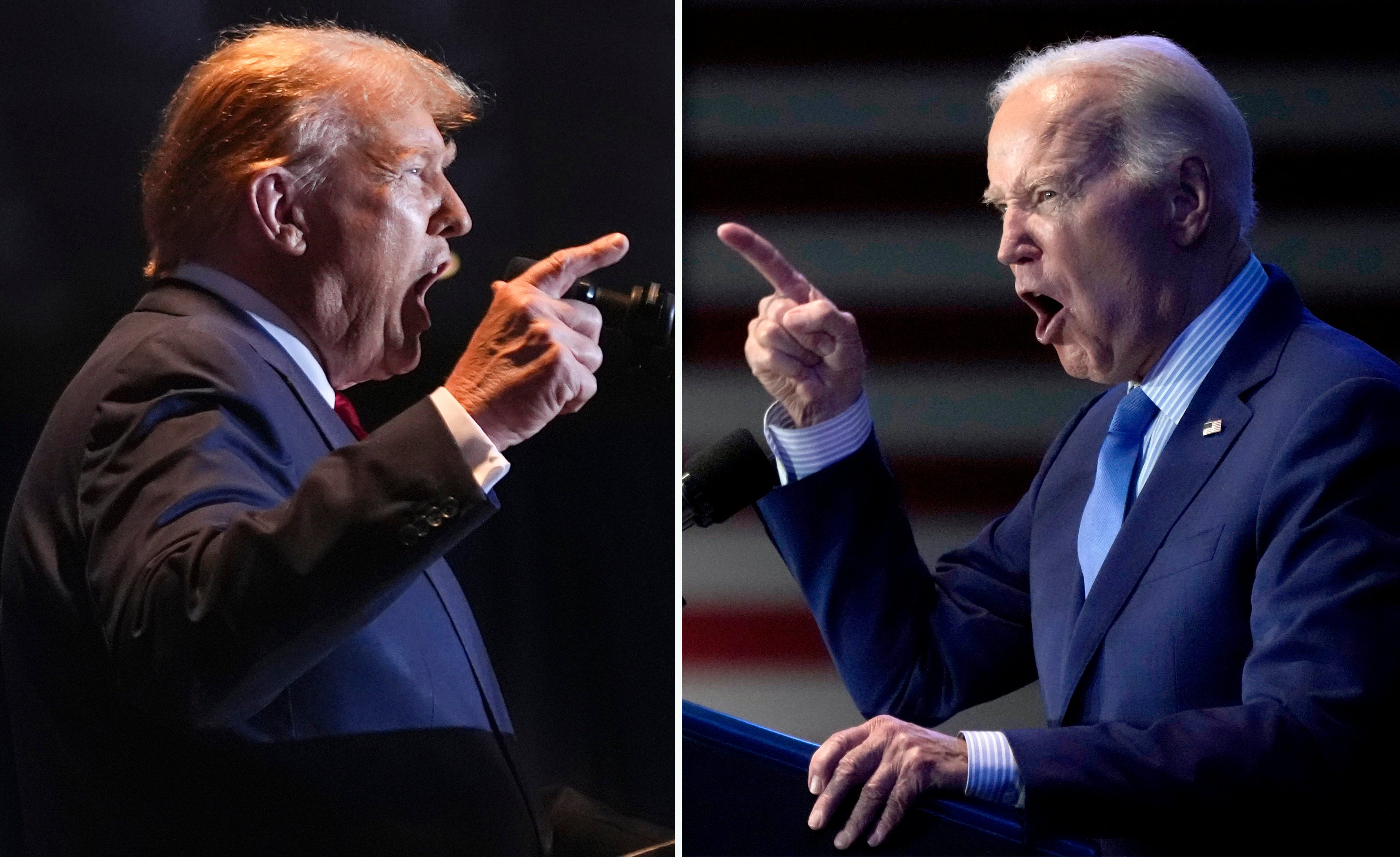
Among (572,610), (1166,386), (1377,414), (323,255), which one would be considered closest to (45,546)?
(323,255)

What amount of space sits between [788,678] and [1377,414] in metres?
0.99

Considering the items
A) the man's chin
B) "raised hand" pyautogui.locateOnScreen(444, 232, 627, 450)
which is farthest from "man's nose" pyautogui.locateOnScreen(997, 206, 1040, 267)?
"raised hand" pyautogui.locateOnScreen(444, 232, 627, 450)

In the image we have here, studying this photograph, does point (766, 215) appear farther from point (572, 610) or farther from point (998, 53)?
point (572, 610)

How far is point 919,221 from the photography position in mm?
2242

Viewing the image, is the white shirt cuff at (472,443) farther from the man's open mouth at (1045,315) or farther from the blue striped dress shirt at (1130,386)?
the man's open mouth at (1045,315)

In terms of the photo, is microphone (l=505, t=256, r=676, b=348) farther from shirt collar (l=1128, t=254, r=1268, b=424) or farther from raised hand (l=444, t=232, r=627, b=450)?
shirt collar (l=1128, t=254, r=1268, b=424)

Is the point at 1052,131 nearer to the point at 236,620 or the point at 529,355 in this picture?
the point at 529,355

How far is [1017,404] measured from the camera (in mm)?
2201

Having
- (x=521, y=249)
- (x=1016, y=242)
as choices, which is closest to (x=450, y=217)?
(x=521, y=249)

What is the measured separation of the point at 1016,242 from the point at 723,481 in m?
0.62

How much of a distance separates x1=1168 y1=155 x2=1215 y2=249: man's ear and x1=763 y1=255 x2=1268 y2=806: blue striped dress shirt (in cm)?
10

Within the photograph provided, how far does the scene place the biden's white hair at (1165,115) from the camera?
1.99 metres

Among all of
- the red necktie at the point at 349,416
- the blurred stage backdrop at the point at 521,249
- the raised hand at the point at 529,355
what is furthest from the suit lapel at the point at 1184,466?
the red necktie at the point at 349,416

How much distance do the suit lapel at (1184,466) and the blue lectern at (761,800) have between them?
406 mm
